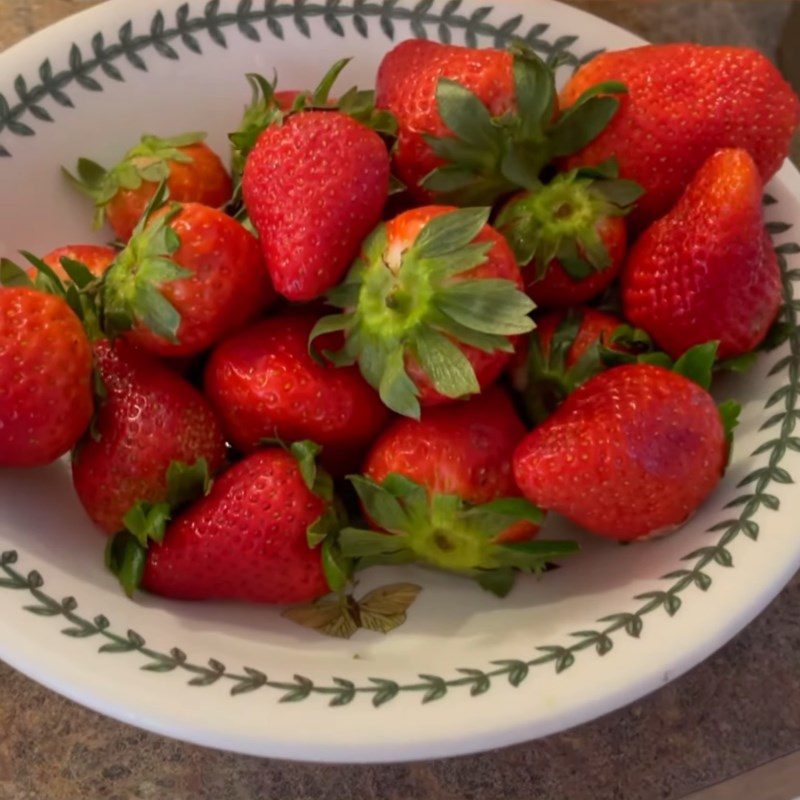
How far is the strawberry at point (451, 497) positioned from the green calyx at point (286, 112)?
0.79ft

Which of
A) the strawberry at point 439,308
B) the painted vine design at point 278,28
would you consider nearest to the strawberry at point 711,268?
the strawberry at point 439,308

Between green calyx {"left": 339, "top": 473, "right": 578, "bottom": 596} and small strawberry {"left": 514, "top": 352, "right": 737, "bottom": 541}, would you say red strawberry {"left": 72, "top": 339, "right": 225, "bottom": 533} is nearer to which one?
green calyx {"left": 339, "top": 473, "right": 578, "bottom": 596}

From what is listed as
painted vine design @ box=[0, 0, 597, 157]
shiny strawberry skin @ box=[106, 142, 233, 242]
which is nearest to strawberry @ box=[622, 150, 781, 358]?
painted vine design @ box=[0, 0, 597, 157]

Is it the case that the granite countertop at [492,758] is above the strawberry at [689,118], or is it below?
below

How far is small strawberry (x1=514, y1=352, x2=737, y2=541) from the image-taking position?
2.23 feet

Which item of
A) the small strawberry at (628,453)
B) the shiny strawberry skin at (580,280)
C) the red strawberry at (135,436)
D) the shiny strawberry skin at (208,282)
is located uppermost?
the shiny strawberry skin at (208,282)

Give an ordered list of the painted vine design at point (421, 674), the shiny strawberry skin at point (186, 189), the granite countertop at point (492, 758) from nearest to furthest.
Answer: the painted vine design at point (421, 674) → the granite countertop at point (492, 758) → the shiny strawberry skin at point (186, 189)

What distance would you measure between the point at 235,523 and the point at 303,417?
3.6 inches

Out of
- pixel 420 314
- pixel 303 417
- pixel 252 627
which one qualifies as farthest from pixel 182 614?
pixel 420 314

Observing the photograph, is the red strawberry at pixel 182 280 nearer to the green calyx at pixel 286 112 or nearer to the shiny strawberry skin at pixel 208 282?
the shiny strawberry skin at pixel 208 282

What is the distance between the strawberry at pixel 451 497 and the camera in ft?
2.30

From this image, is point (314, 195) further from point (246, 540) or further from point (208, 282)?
point (246, 540)

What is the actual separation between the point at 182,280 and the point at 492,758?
1.40 feet

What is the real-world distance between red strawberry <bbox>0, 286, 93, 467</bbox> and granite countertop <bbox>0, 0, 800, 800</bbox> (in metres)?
0.22
